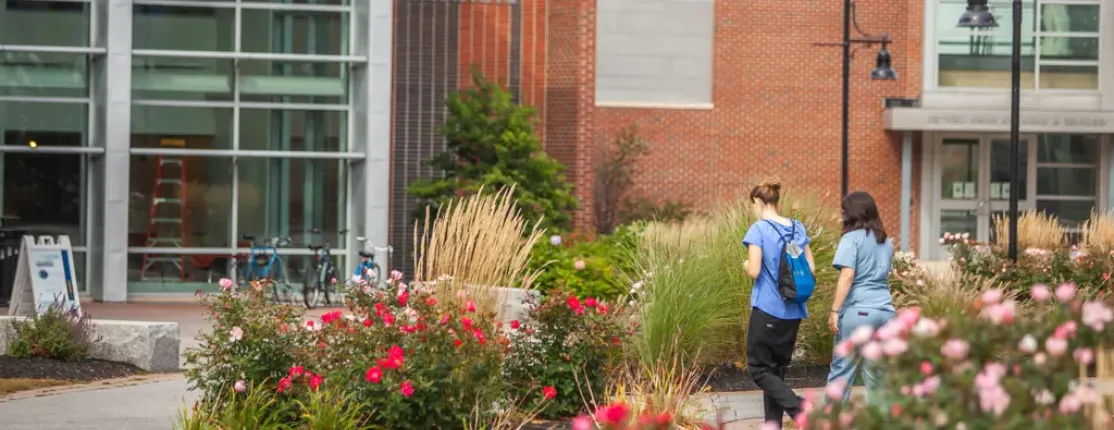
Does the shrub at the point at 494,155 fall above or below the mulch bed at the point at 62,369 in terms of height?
above

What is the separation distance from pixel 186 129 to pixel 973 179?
76.1ft

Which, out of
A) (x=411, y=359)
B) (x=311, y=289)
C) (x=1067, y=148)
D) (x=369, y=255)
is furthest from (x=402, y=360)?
(x=1067, y=148)

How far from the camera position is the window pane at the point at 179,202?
2256cm

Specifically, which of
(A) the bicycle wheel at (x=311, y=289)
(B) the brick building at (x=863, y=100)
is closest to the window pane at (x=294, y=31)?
(A) the bicycle wheel at (x=311, y=289)

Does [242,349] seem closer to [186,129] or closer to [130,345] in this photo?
[130,345]

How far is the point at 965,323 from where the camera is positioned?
4.52 metres

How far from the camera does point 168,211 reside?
22.7 m

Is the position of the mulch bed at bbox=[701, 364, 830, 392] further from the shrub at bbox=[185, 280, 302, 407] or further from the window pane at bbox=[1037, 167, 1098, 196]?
the window pane at bbox=[1037, 167, 1098, 196]

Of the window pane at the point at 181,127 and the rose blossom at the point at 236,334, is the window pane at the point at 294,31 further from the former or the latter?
the rose blossom at the point at 236,334

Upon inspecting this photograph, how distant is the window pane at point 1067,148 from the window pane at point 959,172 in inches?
68.5

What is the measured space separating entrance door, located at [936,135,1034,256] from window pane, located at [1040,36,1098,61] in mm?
2399

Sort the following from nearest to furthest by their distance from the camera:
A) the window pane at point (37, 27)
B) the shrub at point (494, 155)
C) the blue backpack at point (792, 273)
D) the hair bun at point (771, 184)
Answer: the blue backpack at point (792, 273) → the hair bun at point (771, 184) → the window pane at point (37, 27) → the shrub at point (494, 155)

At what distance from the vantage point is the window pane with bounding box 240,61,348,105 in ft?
74.4

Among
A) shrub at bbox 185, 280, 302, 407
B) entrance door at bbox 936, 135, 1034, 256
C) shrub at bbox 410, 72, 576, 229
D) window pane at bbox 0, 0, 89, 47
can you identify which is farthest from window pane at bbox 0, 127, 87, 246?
entrance door at bbox 936, 135, 1034, 256
